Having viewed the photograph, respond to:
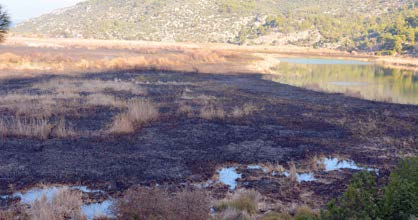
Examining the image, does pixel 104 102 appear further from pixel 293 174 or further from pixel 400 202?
pixel 400 202

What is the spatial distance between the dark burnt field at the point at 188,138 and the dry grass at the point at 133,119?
0.19 ft

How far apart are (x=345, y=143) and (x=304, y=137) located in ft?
4.90

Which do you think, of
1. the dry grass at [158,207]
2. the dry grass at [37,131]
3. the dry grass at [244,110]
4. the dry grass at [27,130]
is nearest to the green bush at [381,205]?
the dry grass at [158,207]

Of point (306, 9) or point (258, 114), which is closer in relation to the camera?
point (258, 114)

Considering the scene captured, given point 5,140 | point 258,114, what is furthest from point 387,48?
point 5,140

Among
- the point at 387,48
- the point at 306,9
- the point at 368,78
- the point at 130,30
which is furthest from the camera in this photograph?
the point at 306,9

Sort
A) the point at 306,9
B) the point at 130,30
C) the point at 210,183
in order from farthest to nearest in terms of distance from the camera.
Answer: the point at 306,9 → the point at 130,30 → the point at 210,183

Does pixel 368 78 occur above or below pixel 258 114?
below

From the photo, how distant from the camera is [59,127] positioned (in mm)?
15000

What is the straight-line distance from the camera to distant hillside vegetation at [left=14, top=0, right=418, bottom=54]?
104750 millimetres

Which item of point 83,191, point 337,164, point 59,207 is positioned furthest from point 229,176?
point 59,207

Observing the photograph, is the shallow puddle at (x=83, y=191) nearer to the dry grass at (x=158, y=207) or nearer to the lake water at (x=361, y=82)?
the dry grass at (x=158, y=207)

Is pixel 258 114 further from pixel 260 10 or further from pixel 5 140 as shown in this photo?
pixel 260 10

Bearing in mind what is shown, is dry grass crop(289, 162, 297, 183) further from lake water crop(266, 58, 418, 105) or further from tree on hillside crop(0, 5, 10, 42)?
lake water crop(266, 58, 418, 105)
